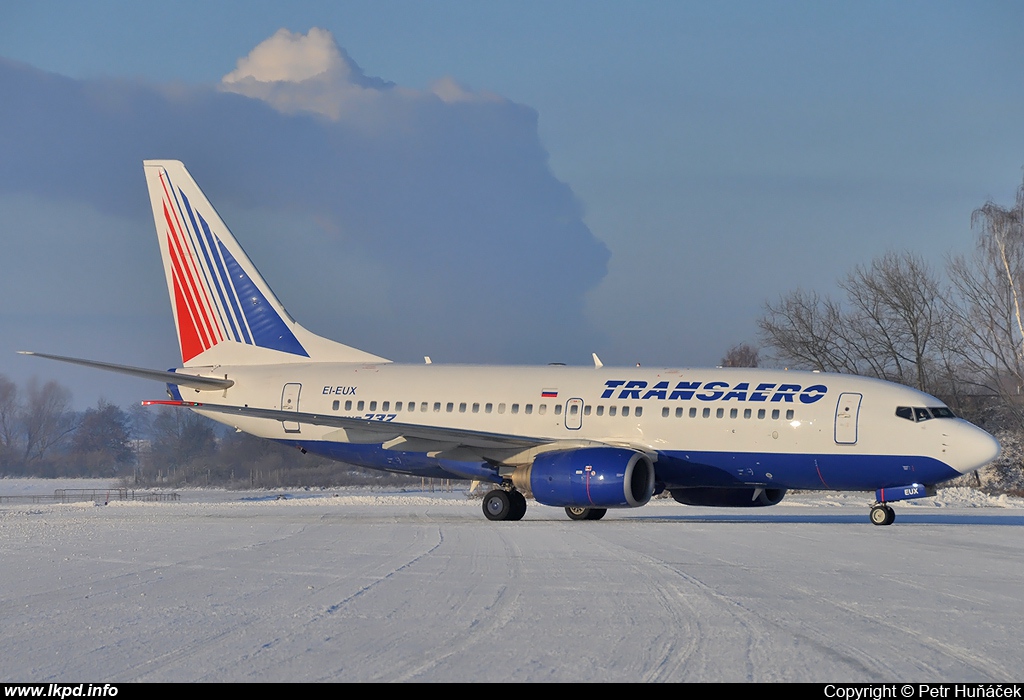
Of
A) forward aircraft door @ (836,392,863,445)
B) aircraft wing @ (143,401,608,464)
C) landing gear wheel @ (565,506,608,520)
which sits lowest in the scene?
landing gear wheel @ (565,506,608,520)

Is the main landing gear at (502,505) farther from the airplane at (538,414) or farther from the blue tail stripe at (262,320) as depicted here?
the blue tail stripe at (262,320)

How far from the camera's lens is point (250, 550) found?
16188 millimetres

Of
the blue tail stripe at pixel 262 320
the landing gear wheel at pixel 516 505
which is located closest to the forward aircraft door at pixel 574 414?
the landing gear wheel at pixel 516 505

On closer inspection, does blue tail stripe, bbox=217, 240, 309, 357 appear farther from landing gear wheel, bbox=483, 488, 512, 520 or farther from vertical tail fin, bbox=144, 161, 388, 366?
landing gear wheel, bbox=483, 488, 512, 520

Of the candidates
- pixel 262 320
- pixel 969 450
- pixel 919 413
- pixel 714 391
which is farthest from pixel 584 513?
pixel 262 320

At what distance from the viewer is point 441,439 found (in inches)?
951

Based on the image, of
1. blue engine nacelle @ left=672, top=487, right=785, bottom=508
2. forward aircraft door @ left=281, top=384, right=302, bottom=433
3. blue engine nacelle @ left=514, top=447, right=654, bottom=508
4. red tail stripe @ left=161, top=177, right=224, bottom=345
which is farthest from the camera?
red tail stripe @ left=161, top=177, right=224, bottom=345

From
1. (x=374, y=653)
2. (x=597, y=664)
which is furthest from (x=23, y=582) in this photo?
(x=597, y=664)

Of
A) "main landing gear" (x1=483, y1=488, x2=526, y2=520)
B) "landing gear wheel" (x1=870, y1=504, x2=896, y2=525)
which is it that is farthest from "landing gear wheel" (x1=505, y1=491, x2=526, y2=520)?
"landing gear wheel" (x1=870, y1=504, x2=896, y2=525)

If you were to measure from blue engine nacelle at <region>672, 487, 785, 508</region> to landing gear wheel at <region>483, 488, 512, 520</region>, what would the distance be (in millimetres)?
4051

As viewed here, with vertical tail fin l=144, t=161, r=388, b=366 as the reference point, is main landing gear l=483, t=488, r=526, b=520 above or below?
below

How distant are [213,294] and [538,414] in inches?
406

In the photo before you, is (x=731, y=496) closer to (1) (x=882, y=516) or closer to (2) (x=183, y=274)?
(1) (x=882, y=516)

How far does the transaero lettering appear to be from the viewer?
922 inches
